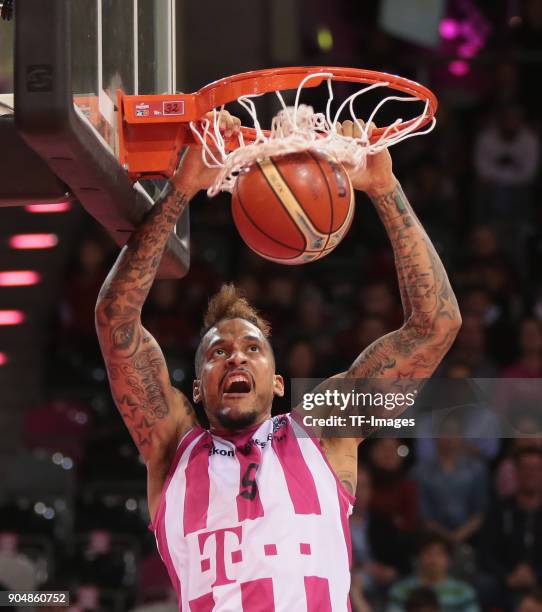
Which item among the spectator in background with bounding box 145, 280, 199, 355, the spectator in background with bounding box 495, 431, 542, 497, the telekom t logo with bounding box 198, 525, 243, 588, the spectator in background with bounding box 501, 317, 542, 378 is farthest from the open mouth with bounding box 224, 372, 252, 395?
the spectator in background with bounding box 145, 280, 199, 355

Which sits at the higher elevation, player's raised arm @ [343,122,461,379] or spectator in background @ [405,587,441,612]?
player's raised arm @ [343,122,461,379]

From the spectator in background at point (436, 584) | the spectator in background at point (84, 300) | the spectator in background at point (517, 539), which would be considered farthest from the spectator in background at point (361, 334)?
the spectator in background at point (84, 300)

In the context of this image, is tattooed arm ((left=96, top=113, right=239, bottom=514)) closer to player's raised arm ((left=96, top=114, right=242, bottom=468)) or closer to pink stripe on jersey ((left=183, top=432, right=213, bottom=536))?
player's raised arm ((left=96, top=114, right=242, bottom=468))

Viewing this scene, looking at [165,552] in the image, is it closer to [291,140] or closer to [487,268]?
[291,140]

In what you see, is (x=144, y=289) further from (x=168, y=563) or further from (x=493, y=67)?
(x=493, y=67)

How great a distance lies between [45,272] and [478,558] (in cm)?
411

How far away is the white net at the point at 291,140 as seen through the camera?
328 centimetres

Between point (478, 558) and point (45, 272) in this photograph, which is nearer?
point (478, 558)

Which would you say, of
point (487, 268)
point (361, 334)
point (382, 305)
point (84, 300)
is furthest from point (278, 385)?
point (487, 268)

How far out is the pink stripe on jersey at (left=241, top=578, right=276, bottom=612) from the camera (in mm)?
3307

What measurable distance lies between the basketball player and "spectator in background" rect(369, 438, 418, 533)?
112 inches

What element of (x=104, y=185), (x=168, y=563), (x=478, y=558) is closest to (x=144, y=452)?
(x=168, y=563)

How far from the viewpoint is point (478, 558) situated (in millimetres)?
6223

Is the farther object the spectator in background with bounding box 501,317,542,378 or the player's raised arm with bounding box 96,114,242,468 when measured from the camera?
the spectator in background with bounding box 501,317,542,378
